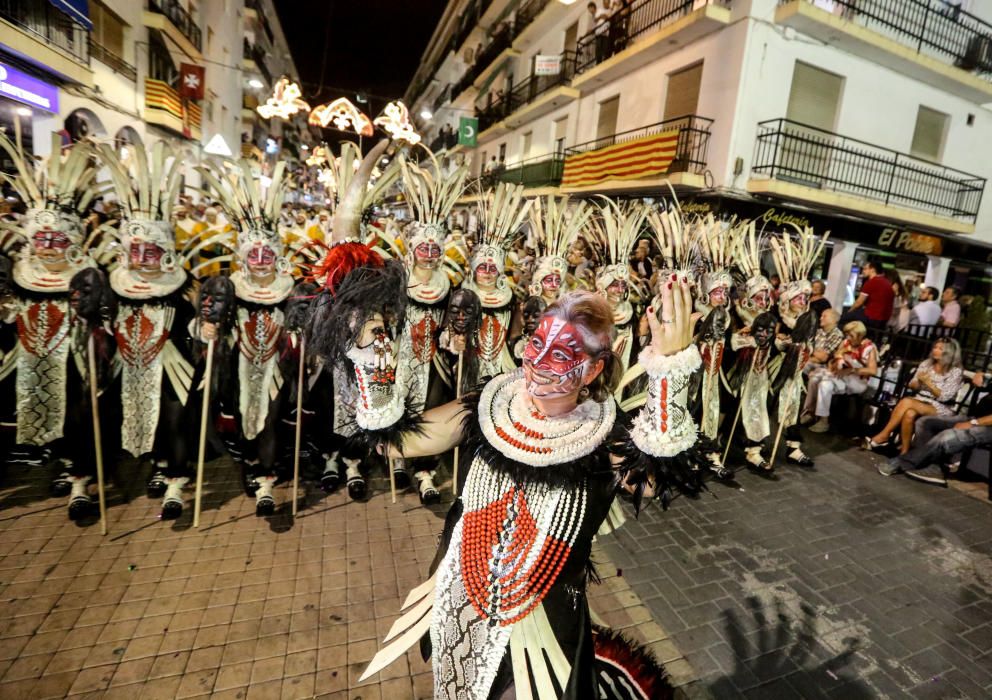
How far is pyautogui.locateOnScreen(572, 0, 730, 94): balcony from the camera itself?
1205cm

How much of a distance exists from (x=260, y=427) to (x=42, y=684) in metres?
2.04

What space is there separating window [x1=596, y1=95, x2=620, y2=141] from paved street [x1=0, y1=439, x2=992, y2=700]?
14.5m

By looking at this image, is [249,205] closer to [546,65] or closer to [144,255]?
[144,255]

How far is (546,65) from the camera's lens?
1850cm

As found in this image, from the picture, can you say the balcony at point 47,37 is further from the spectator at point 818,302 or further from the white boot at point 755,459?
the spectator at point 818,302

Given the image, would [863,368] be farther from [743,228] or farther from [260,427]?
[260,427]

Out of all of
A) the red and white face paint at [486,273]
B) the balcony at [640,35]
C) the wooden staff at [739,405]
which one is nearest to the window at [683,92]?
the balcony at [640,35]

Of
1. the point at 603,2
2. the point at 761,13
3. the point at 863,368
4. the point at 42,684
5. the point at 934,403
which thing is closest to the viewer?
the point at 42,684

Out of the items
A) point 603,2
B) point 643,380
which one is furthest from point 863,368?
point 603,2

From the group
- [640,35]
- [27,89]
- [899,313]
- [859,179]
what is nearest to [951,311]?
[899,313]

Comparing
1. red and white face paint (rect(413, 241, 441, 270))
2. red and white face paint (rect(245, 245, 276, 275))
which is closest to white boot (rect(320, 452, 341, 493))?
red and white face paint (rect(245, 245, 276, 275))

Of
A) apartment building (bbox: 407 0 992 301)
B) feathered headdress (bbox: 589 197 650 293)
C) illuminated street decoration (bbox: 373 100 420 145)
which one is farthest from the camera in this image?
apartment building (bbox: 407 0 992 301)

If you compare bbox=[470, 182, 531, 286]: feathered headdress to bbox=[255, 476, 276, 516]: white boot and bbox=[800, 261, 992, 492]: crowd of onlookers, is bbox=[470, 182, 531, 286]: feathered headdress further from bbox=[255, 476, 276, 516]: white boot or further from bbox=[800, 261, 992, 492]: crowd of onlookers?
bbox=[800, 261, 992, 492]: crowd of onlookers

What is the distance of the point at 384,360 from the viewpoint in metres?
2.07
